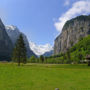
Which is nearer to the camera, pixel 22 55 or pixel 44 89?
pixel 44 89

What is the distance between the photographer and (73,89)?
15438 millimetres

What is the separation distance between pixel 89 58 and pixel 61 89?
73738 mm

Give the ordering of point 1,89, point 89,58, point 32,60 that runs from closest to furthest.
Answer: point 1,89, point 89,58, point 32,60

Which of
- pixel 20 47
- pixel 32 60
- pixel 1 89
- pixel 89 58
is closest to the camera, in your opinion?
pixel 1 89

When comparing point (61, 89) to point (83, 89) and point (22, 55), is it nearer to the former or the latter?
point (83, 89)

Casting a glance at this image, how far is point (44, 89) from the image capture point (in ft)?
49.8

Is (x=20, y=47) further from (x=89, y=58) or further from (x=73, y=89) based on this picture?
(x=73, y=89)

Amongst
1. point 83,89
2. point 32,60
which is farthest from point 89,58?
point 32,60

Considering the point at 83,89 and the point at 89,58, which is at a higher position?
the point at 89,58

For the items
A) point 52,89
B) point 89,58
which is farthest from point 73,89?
point 89,58

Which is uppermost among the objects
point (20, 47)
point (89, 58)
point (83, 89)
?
point (20, 47)

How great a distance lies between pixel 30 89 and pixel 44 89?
5.33 feet

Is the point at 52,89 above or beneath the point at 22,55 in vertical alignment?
beneath

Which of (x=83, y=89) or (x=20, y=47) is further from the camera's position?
(x=20, y=47)
